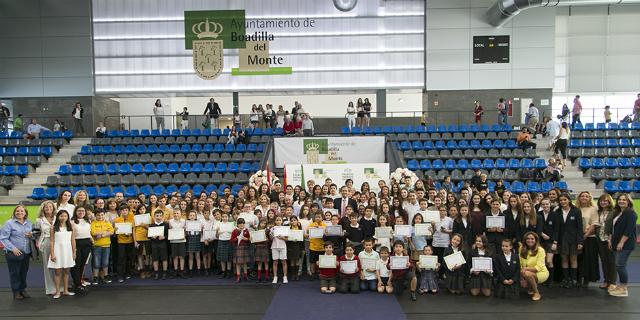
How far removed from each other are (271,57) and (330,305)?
50.2 feet

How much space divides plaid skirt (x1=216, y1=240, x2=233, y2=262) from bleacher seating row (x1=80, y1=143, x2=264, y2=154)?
8.70 m

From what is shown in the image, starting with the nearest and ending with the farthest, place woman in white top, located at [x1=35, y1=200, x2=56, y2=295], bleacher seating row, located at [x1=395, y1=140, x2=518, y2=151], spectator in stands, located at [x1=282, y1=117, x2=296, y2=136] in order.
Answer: woman in white top, located at [x1=35, y1=200, x2=56, y2=295] < bleacher seating row, located at [x1=395, y1=140, x2=518, y2=151] < spectator in stands, located at [x1=282, y1=117, x2=296, y2=136]

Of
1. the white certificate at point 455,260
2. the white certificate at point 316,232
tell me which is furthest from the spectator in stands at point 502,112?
the white certificate at point 316,232

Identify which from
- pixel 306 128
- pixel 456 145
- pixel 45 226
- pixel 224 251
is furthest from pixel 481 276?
pixel 306 128

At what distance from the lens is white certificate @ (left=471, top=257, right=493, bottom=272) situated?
7387 mm

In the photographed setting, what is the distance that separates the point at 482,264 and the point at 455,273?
0.46m

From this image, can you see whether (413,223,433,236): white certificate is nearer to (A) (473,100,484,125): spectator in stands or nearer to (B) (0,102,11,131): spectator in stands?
(A) (473,100,484,125): spectator in stands

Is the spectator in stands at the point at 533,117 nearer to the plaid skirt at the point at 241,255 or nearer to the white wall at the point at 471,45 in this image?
the white wall at the point at 471,45

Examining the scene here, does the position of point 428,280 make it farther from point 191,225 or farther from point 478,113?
point 478,113

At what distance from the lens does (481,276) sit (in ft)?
24.6

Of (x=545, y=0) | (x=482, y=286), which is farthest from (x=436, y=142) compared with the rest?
(x=482, y=286)

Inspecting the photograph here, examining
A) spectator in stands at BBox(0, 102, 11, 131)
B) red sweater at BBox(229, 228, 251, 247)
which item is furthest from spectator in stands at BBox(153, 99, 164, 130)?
red sweater at BBox(229, 228, 251, 247)

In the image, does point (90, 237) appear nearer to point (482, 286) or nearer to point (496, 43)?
point (482, 286)

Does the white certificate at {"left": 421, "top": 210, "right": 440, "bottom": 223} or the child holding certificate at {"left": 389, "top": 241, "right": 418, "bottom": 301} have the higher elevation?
the white certificate at {"left": 421, "top": 210, "right": 440, "bottom": 223}
